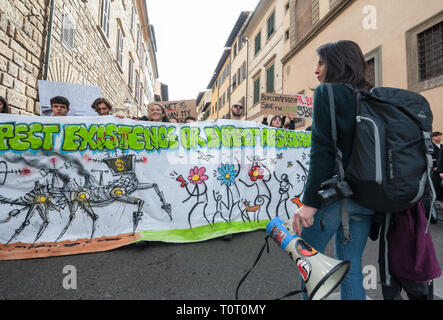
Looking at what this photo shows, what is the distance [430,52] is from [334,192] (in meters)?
7.18

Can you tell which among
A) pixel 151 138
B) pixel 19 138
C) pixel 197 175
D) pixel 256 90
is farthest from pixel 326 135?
pixel 256 90

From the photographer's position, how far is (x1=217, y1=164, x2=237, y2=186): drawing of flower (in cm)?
328

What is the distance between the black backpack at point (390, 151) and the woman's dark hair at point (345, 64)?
128 mm

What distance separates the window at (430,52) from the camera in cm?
534

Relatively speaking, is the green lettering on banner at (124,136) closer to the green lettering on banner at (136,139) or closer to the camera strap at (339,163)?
the green lettering on banner at (136,139)

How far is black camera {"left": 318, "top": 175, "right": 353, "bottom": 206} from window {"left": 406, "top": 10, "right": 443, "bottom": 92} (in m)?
6.55

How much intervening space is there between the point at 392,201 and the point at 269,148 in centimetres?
262

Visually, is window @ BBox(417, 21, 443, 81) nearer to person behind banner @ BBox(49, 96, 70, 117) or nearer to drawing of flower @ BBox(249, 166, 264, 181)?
drawing of flower @ BBox(249, 166, 264, 181)

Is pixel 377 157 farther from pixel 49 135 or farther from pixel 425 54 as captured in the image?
pixel 425 54

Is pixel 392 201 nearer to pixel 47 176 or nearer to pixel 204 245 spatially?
pixel 204 245

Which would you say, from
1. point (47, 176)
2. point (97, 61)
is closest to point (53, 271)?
point (47, 176)

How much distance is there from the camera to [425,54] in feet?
18.8

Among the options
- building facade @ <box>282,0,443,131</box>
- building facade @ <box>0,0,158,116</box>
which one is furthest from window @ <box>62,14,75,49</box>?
building facade @ <box>282,0,443,131</box>

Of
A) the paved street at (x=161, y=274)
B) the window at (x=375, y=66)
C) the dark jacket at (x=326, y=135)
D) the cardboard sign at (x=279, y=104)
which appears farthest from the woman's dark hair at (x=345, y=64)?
the window at (x=375, y=66)
